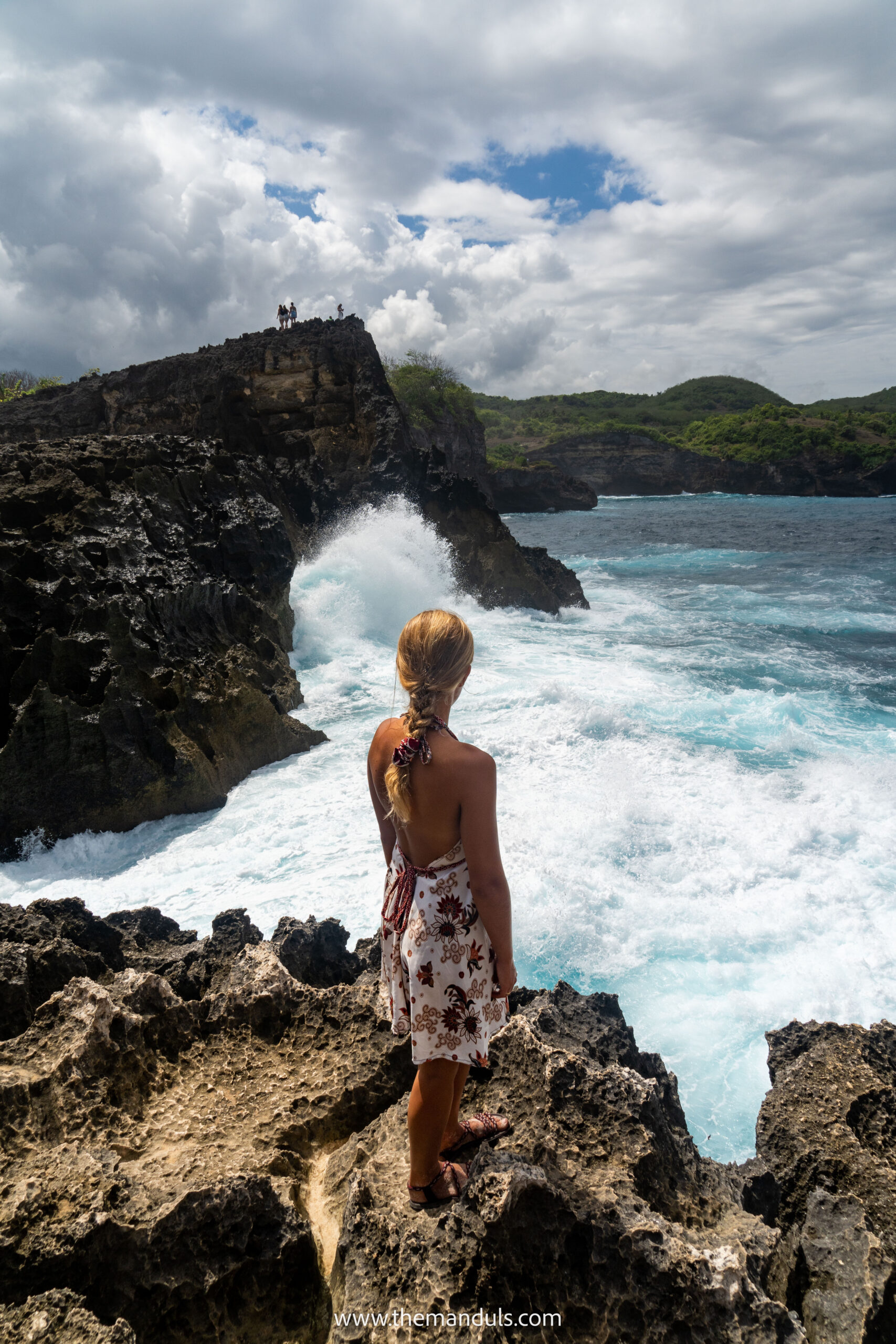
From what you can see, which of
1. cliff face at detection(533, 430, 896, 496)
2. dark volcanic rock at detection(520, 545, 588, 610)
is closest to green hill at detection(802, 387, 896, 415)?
cliff face at detection(533, 430, 896, 496)

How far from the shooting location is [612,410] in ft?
382

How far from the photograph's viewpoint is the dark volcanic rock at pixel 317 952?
10.9 feet

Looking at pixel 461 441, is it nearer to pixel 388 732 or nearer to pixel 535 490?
pixel 535 490

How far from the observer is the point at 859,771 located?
7.02 metres

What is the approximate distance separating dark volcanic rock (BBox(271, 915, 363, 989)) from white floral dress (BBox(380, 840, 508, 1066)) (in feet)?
5.13

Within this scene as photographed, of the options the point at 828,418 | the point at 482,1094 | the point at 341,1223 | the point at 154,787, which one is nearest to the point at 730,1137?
the point at 482,1094

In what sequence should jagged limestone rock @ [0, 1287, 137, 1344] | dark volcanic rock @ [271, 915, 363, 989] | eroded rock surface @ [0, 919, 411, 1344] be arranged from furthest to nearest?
dark volcanic rock @ [271, 915, 363, 989] → eroded rock surface @ [0, 919, 411, 1344] → jagged limestone rock @ [0, 1287, 137, 1344]

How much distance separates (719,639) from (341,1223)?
13.2 meters

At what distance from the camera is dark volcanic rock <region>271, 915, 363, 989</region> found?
10.9 feet

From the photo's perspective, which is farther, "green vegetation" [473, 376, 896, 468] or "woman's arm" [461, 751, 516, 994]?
"green vegetation" [473, 376, 896, 468]

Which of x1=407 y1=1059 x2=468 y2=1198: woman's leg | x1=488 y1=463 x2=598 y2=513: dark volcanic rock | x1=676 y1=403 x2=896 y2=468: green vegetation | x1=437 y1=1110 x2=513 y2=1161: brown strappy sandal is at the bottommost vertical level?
x1=437 y1=1110 x2=513 y2=1161: brown strappy sandal

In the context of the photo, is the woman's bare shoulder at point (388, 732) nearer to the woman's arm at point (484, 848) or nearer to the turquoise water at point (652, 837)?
the woman's arm at point (484, 848)

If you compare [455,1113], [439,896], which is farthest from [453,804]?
[455,1113]

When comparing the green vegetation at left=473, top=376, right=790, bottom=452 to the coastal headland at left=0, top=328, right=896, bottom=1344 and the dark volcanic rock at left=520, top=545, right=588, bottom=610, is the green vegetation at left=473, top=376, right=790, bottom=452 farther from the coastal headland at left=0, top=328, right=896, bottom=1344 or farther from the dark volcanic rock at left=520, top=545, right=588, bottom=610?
the coastal headland at left=0, top=328, right=896, bottom=1344
